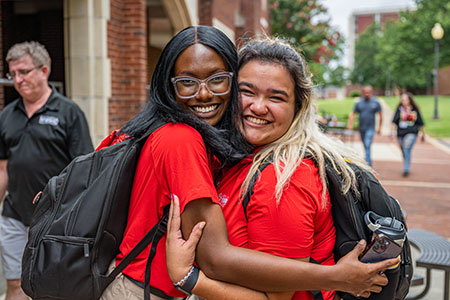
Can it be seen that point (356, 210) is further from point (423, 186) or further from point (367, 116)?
point (367, 116)

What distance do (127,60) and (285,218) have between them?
6.01m

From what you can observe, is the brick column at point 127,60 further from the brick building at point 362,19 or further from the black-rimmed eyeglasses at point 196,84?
the brick building at point 362,19

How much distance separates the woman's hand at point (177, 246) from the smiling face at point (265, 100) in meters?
0.51

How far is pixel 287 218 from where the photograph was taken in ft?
5.25

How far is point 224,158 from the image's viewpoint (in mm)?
1815

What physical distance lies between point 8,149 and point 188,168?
242 centimetres

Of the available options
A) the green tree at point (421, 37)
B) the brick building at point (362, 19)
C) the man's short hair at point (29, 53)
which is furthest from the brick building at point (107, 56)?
the brick building at point (362, 19)

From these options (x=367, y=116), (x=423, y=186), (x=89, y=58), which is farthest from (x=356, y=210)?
(x=367, y=116)

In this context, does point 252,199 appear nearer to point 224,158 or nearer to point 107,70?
point 224,158

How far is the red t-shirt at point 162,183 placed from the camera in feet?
5.15

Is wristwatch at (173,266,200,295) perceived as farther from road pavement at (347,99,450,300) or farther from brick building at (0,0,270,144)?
brick building at (0,0,270,144)

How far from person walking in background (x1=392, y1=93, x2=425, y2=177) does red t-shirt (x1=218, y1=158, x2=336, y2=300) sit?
32.6 feet

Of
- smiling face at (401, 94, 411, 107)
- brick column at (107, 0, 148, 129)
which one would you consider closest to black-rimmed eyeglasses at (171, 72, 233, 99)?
brick column at (107, 0, 148, 129)

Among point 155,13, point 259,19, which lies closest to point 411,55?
point 259,19
